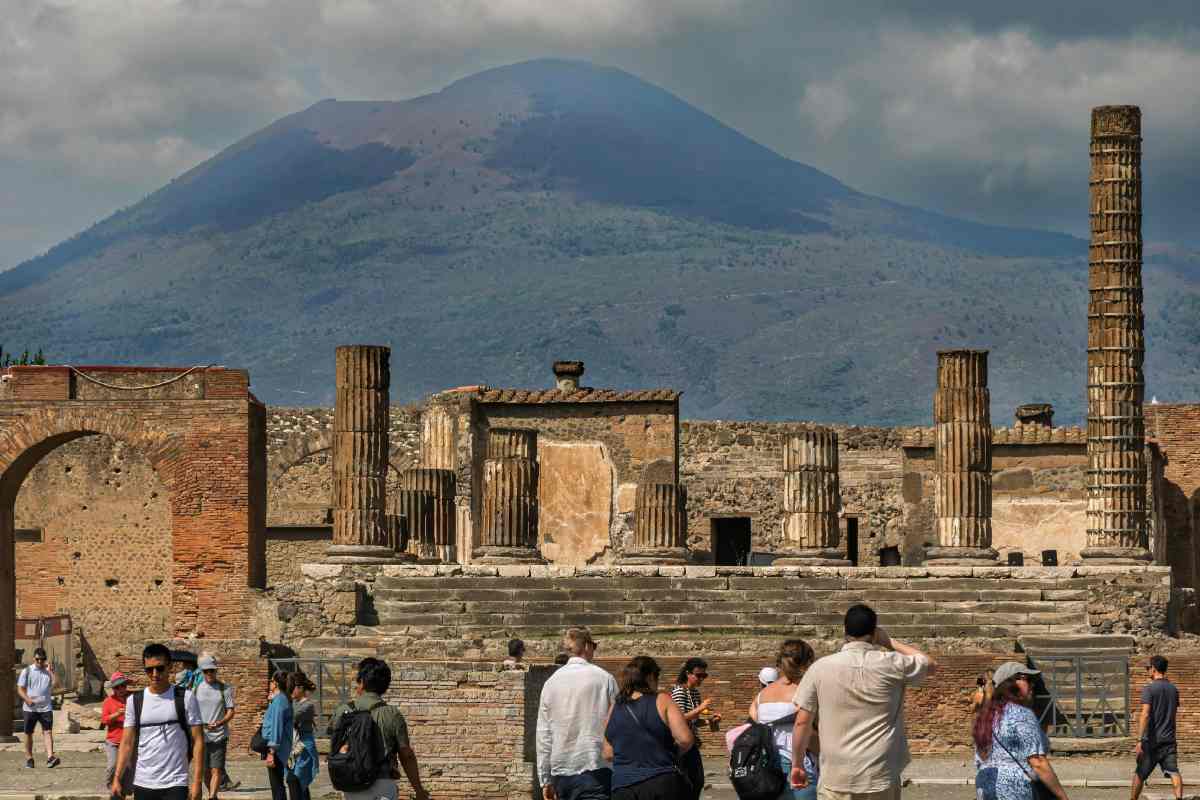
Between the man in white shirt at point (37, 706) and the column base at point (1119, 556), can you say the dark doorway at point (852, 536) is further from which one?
the man in white shirt at point (37, 706)

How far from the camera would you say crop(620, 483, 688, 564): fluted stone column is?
31.1m

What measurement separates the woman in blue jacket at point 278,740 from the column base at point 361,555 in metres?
12.3

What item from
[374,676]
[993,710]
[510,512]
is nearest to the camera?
[993,710]

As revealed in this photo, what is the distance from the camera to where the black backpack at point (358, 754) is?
43.6 ft

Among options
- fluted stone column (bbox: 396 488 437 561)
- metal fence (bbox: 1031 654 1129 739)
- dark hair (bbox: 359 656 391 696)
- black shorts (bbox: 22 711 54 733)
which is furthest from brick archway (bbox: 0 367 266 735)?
dark hair (bbox: 359 656 391 696)

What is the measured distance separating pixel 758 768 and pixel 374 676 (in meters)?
2.47

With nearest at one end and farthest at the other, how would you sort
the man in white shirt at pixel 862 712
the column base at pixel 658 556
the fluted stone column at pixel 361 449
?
the man in white shirt at pixel 862 712 → the fluted stone column at pixel 361 449 → the column base at pixel 658 556

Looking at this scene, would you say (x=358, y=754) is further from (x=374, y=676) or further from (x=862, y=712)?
(x=862, y=712)

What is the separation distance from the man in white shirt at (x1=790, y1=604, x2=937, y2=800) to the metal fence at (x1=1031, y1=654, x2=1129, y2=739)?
1156cm

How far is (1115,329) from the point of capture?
3042 centimetres

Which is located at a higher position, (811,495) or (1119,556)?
(811,495)

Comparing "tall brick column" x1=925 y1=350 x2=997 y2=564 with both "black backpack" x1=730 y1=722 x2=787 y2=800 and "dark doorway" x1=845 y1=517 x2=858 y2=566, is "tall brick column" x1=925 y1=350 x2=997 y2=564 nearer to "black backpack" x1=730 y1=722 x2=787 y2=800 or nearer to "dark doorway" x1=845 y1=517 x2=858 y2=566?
"dark doorway" x1=845 y1=517 x2=858 y2=566

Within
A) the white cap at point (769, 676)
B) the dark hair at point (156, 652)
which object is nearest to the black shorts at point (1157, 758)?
the white cap at point (769, 676)

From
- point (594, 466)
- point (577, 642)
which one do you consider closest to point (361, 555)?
point (594, 466)
